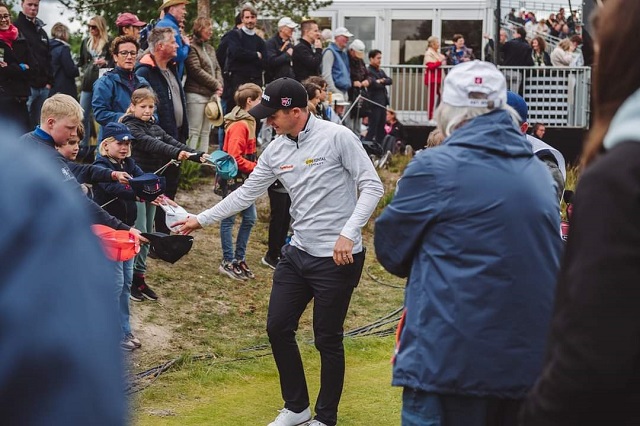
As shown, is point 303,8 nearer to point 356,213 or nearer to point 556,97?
point 556,97

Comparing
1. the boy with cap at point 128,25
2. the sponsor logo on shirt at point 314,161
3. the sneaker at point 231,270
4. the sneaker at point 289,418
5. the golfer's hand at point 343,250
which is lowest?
the sneaker at point 289,418

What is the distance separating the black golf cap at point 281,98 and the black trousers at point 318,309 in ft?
2.97

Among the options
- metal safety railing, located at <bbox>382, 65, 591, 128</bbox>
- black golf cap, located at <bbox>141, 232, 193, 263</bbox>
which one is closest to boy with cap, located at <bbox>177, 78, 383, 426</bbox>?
black golf cap, located at <bbox>141, 232, 193, 263</bbox>

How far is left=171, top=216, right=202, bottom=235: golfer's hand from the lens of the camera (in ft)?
22.0

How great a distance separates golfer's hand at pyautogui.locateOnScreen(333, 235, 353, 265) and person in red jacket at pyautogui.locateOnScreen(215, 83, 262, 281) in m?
3.88

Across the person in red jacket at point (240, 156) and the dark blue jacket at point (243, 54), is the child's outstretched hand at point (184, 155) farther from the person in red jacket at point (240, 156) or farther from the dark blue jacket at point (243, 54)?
the dark blue jacket at point (243, 54)

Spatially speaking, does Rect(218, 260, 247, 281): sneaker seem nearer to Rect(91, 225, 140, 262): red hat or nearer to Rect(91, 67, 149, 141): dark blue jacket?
Rect(91, 67, 149, 141): dark blue jacket

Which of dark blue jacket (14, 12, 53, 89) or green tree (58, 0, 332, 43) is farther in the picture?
green tree (58, 0, 332, 43)

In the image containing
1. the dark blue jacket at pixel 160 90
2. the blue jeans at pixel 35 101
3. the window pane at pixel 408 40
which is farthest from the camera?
the window pane at pixel 408 40

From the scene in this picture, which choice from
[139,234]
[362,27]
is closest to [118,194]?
[139,234]

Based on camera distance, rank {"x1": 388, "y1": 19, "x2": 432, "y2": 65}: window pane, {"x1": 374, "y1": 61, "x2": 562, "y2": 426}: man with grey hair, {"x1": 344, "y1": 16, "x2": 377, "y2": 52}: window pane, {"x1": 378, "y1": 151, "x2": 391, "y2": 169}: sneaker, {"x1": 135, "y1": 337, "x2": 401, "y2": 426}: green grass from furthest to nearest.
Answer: {"x1": 388, "y1": 19, "x2": 432, "y2": 65}: window pane → {"x1": 344, "y1": 16, "x2": 377, "y2": 52}: window pane → {"x1": 378, "y1": 151, "x2": 391, "y2": 169}: sneaker → {"x1": 135, "y1": 337, "x2": 401, "y2": 426}: green grass → {"x1": 374, "y1": 61, "x2": 562, "y2": 426}: man with grey hair

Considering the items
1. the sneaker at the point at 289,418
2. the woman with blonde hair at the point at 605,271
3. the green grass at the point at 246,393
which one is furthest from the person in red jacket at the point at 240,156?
the woman with blonde hair at the point at 605,271

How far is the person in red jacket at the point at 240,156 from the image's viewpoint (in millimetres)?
9945

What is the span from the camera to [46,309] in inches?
48.8
